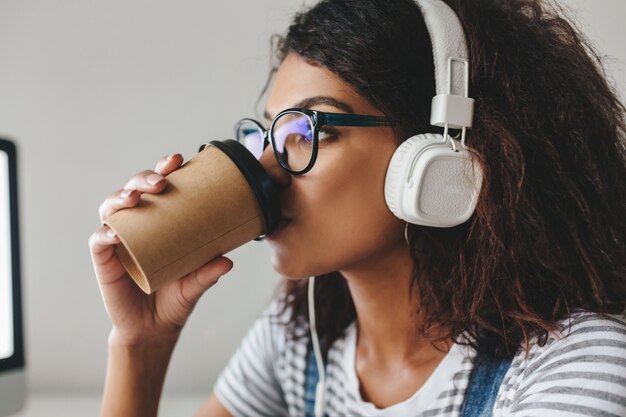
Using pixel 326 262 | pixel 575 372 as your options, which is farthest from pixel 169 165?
pixel 575 372

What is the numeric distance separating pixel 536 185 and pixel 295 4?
0.92 metres

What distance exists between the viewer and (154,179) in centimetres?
77

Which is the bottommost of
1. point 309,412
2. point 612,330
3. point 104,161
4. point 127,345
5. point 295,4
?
point 309,412

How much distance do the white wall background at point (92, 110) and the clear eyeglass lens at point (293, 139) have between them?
624mm

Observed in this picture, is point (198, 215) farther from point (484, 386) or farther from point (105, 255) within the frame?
point (484, 386)

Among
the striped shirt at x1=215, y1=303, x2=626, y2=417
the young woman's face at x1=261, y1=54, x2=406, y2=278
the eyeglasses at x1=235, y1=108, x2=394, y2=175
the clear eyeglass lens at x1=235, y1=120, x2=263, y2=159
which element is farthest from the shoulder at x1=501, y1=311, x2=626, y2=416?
the clear eyeglass lens at x1=235, y1=120, x2=263, y2=159

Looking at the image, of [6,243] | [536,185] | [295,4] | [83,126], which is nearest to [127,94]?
[83,126]

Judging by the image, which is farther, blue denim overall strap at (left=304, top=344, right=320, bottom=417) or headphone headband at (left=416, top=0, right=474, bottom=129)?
blue denim overall strap at (left=304, top=344, right=320, bottom=417)

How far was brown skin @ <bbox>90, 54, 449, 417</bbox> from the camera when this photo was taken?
90cm

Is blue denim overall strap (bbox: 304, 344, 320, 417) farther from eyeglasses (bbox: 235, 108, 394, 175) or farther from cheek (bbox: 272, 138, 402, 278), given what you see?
eyeglasses (bbox: 235, 108, 394, 175)

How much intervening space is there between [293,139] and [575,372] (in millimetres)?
534

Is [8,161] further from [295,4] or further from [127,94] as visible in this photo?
[295,4]

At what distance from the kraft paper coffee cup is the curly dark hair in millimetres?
233

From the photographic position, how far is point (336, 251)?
916mm
